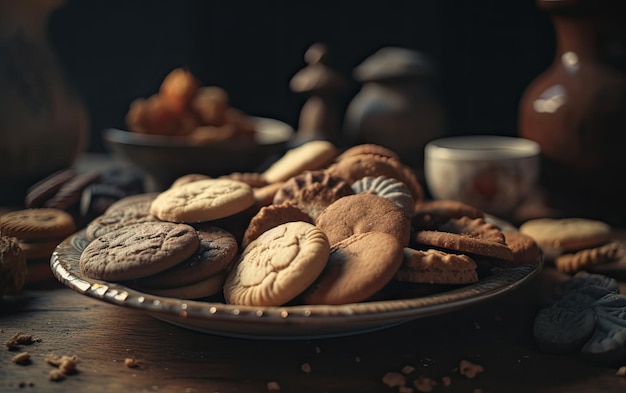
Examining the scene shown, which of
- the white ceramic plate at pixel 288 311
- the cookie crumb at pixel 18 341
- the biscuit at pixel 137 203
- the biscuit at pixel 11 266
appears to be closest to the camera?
the white ceramic plate at pixel 288 311

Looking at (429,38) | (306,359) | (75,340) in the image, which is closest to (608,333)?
(306,359)

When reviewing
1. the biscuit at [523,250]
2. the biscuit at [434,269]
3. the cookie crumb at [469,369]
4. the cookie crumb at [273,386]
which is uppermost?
the biscuit at [434,269]

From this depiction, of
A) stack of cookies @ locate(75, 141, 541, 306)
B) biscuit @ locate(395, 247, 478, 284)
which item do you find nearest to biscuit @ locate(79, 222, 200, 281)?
stack of cookies @ locate(75, 141, 541, 306)

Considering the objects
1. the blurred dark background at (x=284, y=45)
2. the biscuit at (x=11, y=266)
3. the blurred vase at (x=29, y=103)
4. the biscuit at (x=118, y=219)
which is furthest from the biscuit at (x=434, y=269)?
the blurred dark background at (x=284, y=45)

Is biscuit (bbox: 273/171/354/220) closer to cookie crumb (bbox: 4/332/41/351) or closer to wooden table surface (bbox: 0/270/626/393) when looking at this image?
wooden table surface (bbox: 0/270/626/393)

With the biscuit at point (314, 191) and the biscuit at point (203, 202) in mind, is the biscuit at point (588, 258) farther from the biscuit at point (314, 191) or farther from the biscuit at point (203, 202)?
the biscuit at point (203, 202)

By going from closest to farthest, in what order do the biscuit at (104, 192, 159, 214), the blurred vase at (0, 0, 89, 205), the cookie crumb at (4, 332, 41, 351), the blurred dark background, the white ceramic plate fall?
the white ceramic plate
the cookie crumb at (4, 332, 41, 351)
the biscuit at (104, 192, 159, 214)
the blurred vase at (0, 0, 89, 205)
the blurred dark background
